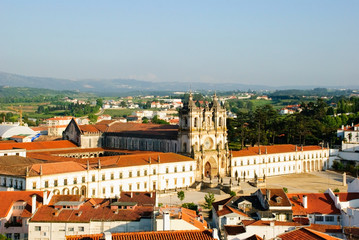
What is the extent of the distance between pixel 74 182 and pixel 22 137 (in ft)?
164

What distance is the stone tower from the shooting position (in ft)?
259

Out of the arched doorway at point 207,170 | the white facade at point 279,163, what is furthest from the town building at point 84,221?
the white facade at point 279,163

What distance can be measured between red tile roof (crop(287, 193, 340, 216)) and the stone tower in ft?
101

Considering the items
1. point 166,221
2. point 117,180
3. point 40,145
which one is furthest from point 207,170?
point 166,221

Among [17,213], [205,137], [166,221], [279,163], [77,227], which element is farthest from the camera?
[279,163]

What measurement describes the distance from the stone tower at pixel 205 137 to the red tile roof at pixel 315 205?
30666 millimetres

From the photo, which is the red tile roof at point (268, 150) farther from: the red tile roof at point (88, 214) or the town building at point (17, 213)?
the red tile roof at point (88, 214)

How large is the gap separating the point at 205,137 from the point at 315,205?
3501cm

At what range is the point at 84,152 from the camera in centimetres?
8750

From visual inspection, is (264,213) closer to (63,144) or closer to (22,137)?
(63,144)

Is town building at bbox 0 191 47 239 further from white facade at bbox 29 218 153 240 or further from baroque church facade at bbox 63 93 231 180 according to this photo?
baroque church facade at bbox 63 93 231 180

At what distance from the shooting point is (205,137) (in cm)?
8044

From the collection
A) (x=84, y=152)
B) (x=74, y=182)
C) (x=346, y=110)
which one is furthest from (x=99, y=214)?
(x=346, y=110)

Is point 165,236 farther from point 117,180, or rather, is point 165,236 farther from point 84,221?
point 117,180
